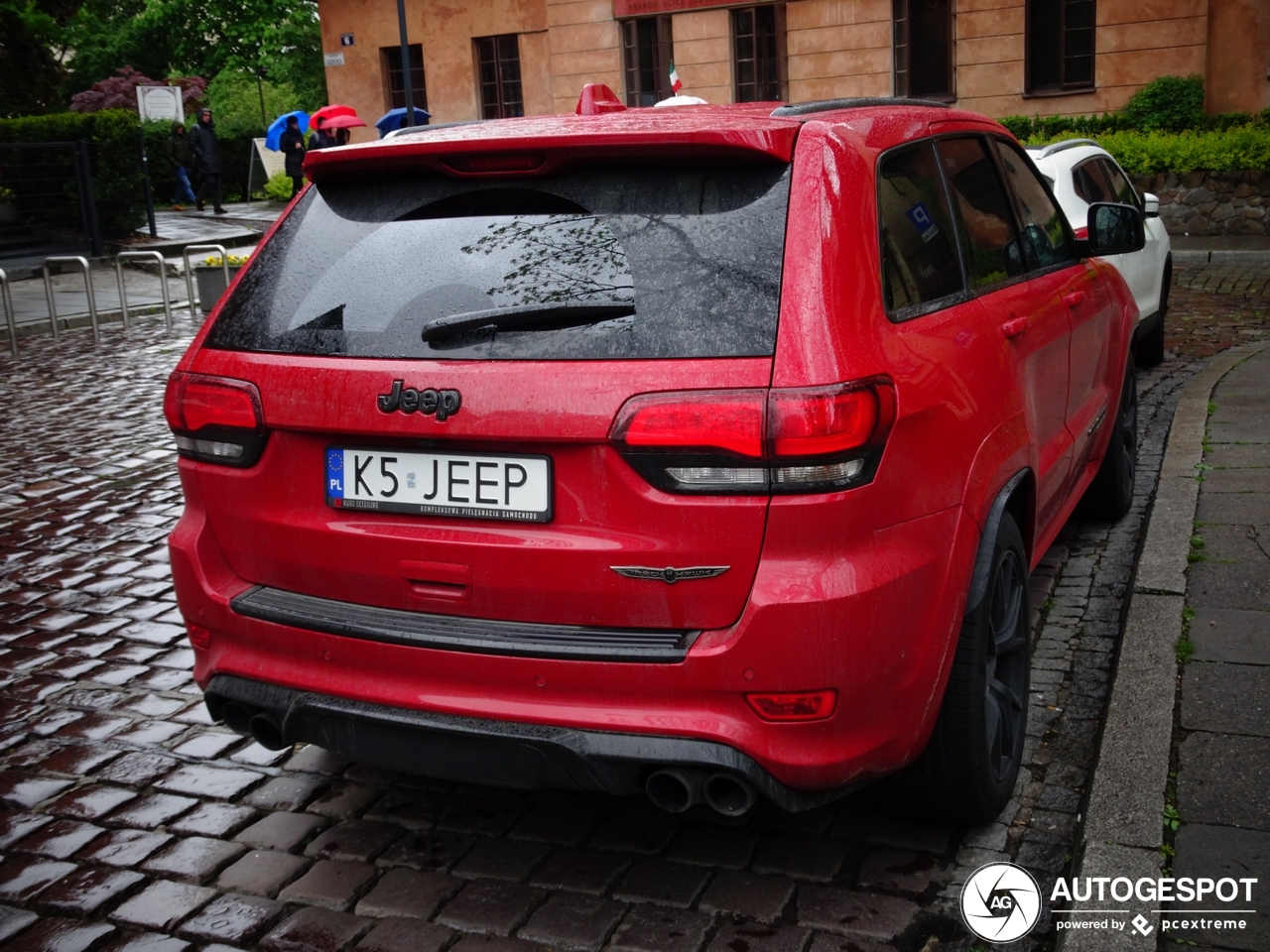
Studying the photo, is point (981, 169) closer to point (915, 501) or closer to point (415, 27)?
point (915, 501)

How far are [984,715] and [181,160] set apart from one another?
30.8 metres

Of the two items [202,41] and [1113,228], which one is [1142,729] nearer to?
[1113,228]

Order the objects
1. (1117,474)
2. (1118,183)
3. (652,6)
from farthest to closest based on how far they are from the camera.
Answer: (652,6), (1118,183), (1117,474)

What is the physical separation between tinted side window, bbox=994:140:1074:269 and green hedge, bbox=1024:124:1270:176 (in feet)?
55.8

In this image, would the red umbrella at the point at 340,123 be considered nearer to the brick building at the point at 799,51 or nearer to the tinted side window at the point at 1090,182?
the brick building at the point at 799,51

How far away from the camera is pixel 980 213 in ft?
13.0

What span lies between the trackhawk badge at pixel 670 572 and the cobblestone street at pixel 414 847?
34.3 inches

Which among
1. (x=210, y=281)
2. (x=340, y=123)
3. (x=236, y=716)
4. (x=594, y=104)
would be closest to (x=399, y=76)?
(x=340, y=123)

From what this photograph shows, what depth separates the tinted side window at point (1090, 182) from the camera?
9.43m

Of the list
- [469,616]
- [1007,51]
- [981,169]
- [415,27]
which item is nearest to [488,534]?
[469,616]

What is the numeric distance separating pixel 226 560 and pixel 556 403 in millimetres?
1038

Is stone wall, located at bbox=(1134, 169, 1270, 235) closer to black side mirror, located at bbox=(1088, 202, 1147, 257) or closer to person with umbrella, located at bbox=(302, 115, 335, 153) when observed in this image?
person with umbrella, located at bbox=(302, 115, 335, 153)

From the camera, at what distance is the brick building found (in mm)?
25328

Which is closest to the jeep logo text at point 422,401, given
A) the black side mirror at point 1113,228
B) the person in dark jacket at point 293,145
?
the black side mirror at point 1113,228
